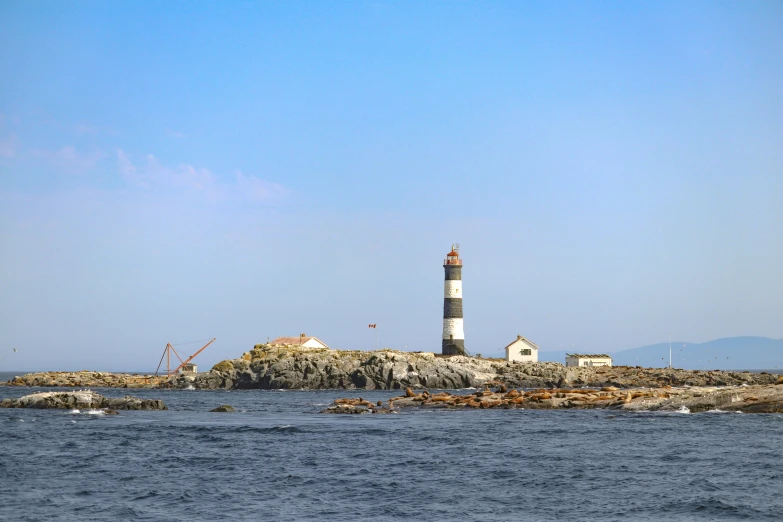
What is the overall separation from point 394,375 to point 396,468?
177ft

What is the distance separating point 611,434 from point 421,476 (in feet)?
45.3

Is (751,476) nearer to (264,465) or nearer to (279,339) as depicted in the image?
(264,465)

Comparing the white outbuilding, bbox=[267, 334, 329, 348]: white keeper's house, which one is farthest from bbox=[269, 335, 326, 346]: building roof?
the white outbuilding

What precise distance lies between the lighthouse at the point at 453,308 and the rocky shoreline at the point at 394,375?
7.62 ft

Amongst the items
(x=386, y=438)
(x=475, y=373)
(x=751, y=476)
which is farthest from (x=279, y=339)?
(x=751, y=476)

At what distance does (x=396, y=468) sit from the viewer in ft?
94.4

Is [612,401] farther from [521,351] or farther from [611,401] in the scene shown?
[521,351]

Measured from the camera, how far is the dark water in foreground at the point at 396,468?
2208cm

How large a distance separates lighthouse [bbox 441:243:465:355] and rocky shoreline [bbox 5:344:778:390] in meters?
2.32

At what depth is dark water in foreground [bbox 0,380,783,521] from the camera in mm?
22078

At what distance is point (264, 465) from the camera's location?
29594 millimetres

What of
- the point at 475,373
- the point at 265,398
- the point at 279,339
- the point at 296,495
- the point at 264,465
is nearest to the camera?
the point at 296,495

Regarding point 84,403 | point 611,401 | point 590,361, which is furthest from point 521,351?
point 84,403

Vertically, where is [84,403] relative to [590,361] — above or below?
below
